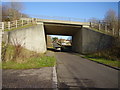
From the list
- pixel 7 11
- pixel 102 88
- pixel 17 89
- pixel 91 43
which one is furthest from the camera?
pixel 7 11

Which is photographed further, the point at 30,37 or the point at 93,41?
the point at 93,41

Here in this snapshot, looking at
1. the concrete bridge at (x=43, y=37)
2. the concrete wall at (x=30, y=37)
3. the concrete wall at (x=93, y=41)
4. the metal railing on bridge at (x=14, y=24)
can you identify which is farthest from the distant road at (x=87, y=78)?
the metal railing on bridge at (x=14, y=24)

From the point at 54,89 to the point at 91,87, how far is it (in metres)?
1.67

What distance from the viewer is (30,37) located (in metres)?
16.2

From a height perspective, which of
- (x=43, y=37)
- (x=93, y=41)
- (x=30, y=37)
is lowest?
(x=93, y=41)

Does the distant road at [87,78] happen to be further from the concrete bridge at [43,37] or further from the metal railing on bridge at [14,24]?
the metal railing on bridge at [14,24]

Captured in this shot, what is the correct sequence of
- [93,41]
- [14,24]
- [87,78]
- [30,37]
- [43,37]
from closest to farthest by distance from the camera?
1. [87,78]
2. [14,24]
3. [30,37]
4. [93,41]
5. [43,37]

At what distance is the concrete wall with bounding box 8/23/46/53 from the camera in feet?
46.6

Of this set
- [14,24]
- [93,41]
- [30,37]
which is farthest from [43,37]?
[93,41]

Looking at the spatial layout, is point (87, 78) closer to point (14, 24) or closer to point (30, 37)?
point (30, 37)

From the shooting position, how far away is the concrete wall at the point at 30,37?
14213 mm

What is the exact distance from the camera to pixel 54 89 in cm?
382

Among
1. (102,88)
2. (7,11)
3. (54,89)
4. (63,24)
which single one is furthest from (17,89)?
(7,11)

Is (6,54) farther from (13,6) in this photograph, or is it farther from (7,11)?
(13,6)
